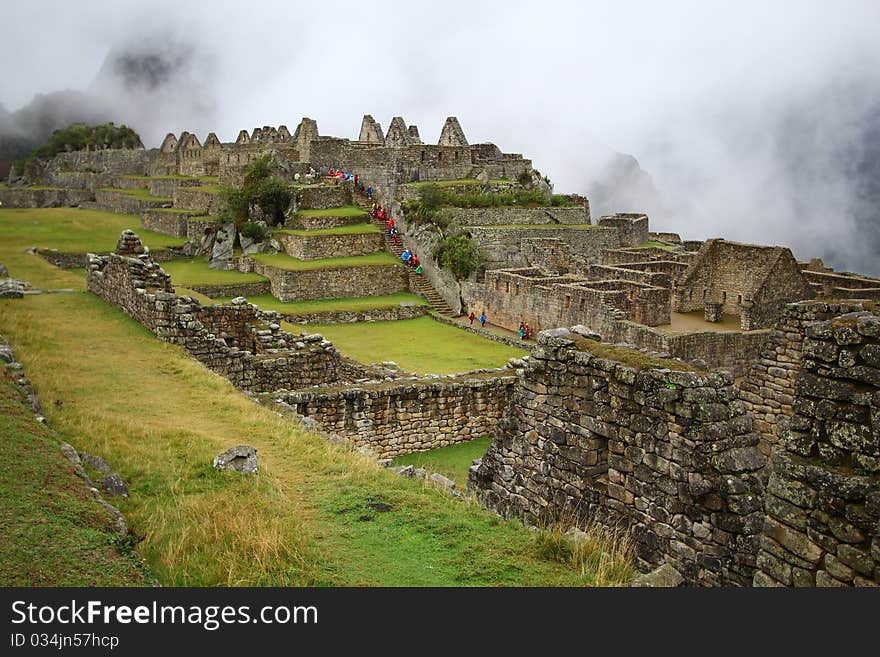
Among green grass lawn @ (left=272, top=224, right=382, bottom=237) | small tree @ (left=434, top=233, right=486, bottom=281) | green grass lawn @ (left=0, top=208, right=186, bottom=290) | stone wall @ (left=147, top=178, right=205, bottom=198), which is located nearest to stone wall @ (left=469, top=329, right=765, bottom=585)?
green grass lawn @ (left=0, top=208, right=186, bottom=290)

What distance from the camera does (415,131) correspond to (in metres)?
54.1

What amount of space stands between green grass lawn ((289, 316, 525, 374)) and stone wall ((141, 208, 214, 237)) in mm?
18059

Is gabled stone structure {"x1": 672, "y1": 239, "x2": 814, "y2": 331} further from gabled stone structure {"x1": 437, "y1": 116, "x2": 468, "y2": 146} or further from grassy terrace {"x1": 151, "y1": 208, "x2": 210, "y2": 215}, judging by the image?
grassy terrace {"x1": 151, "y1": 208, "x2": 210, "y2": 215}

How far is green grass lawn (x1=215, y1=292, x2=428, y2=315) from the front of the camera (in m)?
30.3

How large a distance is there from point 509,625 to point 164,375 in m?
8.21

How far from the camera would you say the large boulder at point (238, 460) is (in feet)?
23.6

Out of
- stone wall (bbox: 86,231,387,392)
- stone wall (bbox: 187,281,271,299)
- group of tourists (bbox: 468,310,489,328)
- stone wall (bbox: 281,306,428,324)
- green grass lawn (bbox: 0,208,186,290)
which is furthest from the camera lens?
green grass lawn (bbox: 0,208,186,290)

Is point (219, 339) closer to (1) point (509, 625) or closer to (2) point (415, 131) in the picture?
(1) point (509, 625)

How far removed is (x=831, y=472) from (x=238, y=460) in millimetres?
4784

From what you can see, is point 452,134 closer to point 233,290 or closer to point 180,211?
point 180,211

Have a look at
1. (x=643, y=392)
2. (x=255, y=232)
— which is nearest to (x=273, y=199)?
(x=255, y=232)

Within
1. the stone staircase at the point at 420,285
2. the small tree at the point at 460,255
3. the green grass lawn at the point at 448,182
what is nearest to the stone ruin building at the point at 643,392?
the stone staircase at the point at 420,285

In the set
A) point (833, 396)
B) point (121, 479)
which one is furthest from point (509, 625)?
point (121, 479)

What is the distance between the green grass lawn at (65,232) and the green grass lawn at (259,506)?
54.6ft
